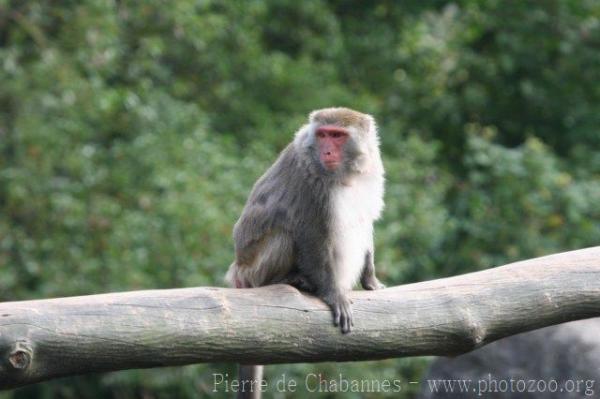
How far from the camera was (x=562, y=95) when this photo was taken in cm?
1334

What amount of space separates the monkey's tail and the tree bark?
23.5 inches

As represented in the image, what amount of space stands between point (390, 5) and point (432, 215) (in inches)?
190

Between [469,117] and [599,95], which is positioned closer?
[599,95]

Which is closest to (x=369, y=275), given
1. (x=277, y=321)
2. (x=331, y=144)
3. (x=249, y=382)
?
(x=331, y=144)

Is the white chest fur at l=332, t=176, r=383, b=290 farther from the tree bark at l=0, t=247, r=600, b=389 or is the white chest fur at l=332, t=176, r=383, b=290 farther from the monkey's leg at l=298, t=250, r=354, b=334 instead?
the tree bark at l=0, t=247, r=600, b=389

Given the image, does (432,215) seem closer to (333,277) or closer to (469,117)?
(469,117)

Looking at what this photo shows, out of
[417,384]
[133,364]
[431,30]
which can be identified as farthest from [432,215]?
[133,364]

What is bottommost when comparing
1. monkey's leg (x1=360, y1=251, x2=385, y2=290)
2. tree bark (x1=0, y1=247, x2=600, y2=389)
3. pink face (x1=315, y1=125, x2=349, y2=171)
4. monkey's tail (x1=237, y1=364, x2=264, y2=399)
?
monkey's tail (x1=237, y1=364, x2=264, y2=399)

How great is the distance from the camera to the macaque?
5.70m

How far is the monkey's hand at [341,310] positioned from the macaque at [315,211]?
0.92ft

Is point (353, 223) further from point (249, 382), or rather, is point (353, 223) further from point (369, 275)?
point (249, 382)

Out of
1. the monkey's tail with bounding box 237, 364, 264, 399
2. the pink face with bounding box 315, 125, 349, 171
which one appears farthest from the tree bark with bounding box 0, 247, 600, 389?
the pink face with bounding box 315, 125, 349, 171

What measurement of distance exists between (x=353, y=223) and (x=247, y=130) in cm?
652

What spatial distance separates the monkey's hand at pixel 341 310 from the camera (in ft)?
16.6
